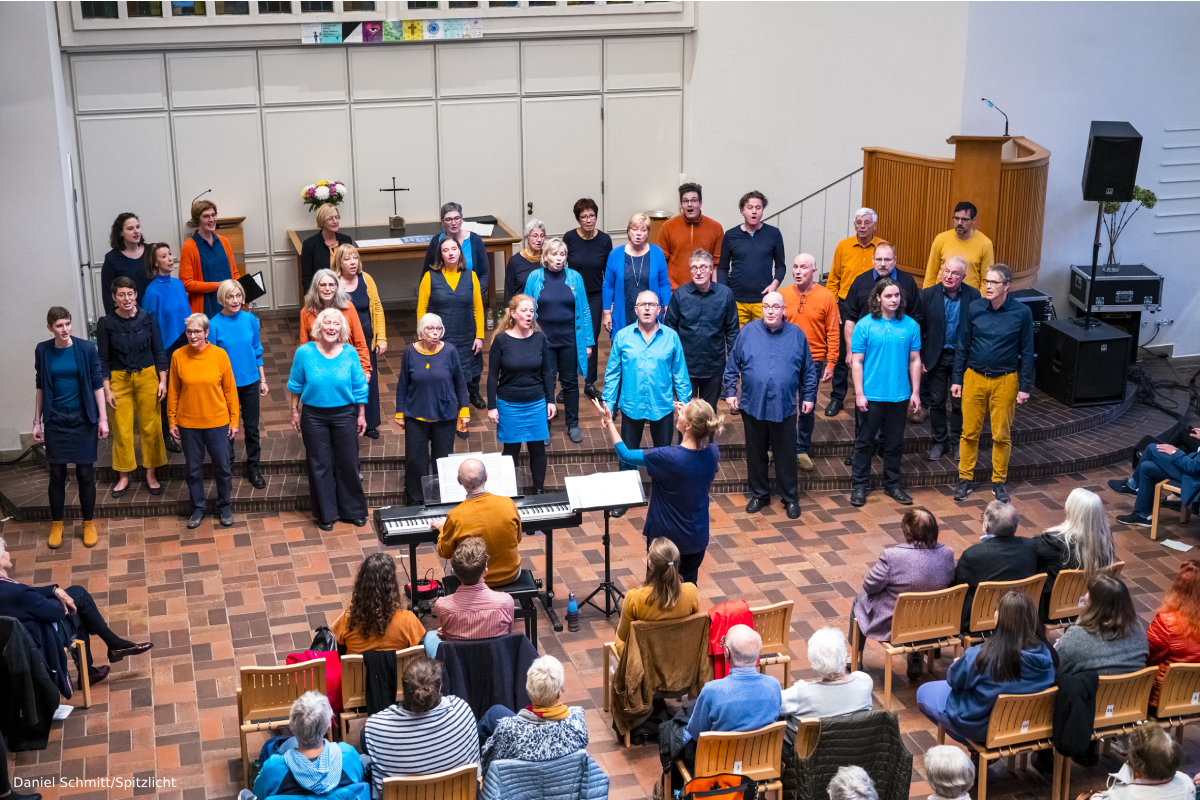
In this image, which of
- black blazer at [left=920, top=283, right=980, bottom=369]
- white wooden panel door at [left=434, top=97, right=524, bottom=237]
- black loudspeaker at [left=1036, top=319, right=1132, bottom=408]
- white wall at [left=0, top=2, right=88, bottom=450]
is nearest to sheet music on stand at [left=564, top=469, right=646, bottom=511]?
black blazer at [left=920, top=283, right=980, bottom=369]

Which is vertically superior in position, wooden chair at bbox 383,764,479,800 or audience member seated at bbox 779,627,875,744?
audience member seated at bbox 779,627,875,744

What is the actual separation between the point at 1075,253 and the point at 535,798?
918cm

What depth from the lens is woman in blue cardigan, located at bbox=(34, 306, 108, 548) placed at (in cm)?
831

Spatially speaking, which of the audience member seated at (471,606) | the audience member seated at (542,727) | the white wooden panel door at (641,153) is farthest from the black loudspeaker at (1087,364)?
the audience member seated at (542,727)

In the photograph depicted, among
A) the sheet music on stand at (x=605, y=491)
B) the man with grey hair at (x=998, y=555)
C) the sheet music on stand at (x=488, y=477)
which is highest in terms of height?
the sheet music on stand at (x=488, y=477)

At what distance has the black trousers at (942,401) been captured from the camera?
978 centimetres

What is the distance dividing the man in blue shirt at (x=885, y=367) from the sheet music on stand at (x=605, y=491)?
251 cm

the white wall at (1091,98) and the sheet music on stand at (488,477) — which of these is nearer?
the sheet music on stand at (488,477)

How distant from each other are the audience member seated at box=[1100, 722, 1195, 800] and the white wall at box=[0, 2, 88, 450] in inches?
323

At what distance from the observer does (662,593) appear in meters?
5.87

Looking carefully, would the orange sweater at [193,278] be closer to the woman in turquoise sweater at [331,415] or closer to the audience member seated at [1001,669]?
the woman in turquoise sweater at [331,415]

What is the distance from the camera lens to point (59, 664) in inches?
253

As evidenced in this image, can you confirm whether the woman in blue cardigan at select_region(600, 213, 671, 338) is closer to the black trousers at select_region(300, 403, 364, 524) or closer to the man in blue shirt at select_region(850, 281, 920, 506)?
the man in blue shirt at select_region(850, 281, 920, 506)

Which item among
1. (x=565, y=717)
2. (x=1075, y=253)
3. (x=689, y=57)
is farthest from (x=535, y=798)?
(x=689, y=57)
